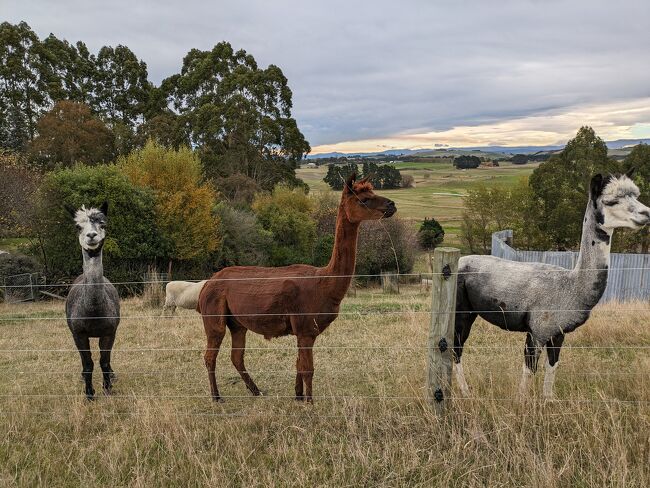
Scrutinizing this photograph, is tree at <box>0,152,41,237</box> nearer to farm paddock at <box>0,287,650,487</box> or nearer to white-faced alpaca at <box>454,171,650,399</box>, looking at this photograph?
farm paddock at <box>0,287,650,487</box>

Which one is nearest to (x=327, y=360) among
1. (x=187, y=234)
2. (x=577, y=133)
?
(x=187, y=234)

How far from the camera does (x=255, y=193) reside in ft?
123

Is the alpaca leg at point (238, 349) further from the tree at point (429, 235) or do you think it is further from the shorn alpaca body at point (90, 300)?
the tree at point (429, 235)

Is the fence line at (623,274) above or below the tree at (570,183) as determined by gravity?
below

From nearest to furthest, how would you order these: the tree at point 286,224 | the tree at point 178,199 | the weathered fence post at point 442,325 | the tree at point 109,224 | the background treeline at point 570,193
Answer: the weathered fence post at point 442,325 → the tree at point 109,224 → the tree at point 178,199 → the background treeline at point 570,193 → the tree at point 286,224

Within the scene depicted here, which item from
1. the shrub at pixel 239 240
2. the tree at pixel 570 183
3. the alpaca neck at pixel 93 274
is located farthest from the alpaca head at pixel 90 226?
the tree at pixel 570 183

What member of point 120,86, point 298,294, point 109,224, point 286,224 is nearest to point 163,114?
point 120,86

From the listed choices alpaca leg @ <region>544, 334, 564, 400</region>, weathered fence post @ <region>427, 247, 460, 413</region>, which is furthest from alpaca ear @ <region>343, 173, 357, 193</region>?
alpaca leg @ <region>544, 334, 564, 400</region>

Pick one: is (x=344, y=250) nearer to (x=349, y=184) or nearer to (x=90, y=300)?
(x=349, y=184)

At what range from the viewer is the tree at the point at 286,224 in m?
33.9

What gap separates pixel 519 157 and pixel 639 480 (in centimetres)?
8167

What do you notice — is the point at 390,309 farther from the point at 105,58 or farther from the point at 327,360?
the point at 105,58

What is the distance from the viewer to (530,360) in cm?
451

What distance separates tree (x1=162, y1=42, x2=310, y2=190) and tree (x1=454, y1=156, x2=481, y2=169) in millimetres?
38017
